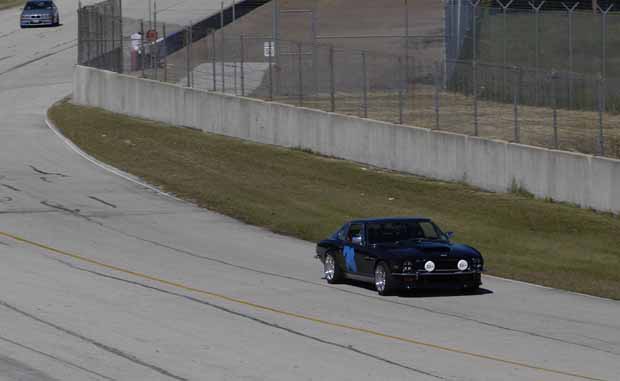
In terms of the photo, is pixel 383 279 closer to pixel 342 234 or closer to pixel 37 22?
pixel 342 234

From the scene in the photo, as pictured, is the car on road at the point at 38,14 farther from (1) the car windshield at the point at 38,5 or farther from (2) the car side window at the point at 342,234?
(2) the car side window at the point at 342,234

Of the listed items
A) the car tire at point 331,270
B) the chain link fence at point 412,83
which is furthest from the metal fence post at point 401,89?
the car tire at point 331,270

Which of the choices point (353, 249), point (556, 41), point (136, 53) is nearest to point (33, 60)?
point (136, 53)

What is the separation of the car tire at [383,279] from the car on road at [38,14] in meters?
60.8

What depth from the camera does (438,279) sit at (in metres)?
19.3

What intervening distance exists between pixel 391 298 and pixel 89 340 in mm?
5599

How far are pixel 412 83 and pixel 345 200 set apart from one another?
844cm

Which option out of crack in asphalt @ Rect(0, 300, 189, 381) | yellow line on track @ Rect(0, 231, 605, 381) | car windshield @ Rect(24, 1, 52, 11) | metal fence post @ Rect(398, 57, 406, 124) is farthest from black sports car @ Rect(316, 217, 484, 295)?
car windshield @ Rect(24, 1, 52, 11)

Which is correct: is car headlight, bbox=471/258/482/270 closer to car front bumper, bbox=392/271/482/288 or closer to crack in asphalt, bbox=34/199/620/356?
car front bumper, bbox=392/271/482/288

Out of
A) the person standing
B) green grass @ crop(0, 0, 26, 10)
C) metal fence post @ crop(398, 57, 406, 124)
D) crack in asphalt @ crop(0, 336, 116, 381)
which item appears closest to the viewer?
crack in asphalt @ crop(0, 336, 116, 381)

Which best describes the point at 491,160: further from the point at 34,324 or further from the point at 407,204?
the point at 34,324

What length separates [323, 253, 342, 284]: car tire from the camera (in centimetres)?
2083

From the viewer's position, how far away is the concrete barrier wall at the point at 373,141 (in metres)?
28.5

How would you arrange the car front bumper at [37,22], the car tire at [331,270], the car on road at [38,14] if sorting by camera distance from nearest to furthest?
the car tire at [331,270]
the car on road at [38,14]
the car front bumper at [37,22]
